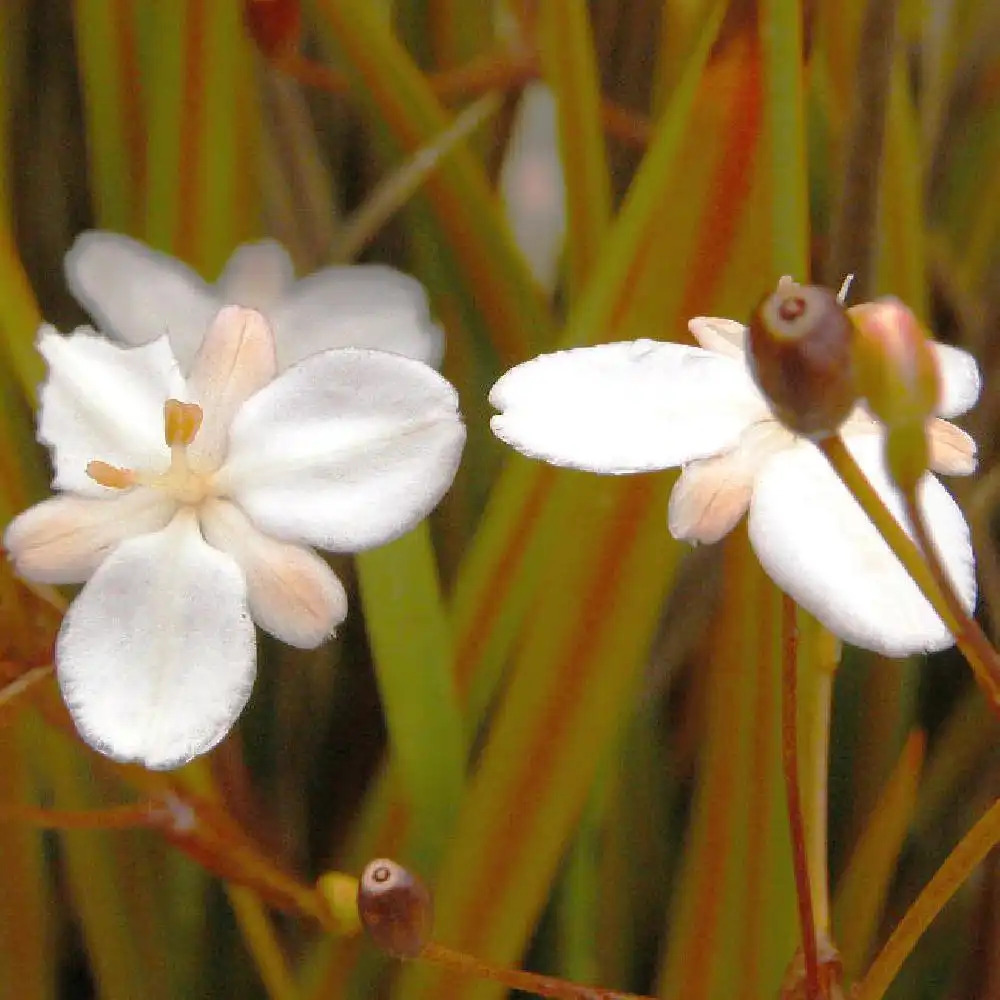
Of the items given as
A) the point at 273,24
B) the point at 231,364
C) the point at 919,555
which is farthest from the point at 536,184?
the point at 919,555

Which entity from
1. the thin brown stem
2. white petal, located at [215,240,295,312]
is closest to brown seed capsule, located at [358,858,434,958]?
the thin brown stem

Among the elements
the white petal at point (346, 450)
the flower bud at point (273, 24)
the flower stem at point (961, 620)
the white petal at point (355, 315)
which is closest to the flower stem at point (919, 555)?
the flower stem at point (961, 620)

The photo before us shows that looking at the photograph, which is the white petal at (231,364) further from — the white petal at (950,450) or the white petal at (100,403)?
the white petal at (950,450)

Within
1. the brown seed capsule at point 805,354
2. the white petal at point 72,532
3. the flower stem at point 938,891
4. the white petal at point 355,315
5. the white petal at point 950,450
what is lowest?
the flower stem at point 938,891

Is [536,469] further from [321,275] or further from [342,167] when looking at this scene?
[342,167]

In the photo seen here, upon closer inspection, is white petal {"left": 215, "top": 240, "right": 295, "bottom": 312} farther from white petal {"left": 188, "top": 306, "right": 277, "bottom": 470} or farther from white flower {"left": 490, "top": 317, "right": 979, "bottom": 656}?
white flower {"left": 490, "top": 317, "right": 979, "bottom": 656}

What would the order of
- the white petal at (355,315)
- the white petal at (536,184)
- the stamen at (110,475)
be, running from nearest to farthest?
the stamen at (110,475) < the white petal at (355,315) < the white petal at (536,184)

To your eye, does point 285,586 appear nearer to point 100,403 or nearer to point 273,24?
point 100,403

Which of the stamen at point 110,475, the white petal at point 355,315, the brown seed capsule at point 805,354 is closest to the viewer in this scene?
the brown seed capsule at point 805,354
